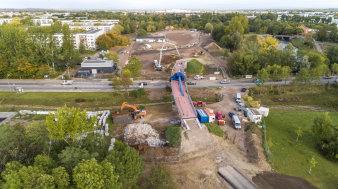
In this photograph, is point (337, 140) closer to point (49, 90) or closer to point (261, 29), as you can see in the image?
point (49, 90)

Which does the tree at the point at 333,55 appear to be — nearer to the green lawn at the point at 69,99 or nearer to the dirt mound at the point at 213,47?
the dirt mound at the point at 213,47

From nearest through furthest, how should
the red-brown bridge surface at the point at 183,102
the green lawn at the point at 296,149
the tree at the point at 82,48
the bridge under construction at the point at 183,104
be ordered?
the green lawn at the point at 296,149
the bridge under construction at the point at 183,104
the red-brown bridge surface at the point at 183,102
the tree at the point at 82,48

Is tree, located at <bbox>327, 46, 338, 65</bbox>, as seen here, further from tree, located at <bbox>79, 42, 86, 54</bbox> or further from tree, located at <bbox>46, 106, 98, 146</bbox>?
tree, located at <bbox>79, 42, 86, 54</bbox>

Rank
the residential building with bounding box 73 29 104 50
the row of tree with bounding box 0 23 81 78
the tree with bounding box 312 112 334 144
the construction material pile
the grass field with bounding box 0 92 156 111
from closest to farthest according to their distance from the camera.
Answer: the tree with bounding box 312 112 334 144 → the construction material pile → the grass field with bounding box 0 92 156 111 → the row of tree with bounding box 0 23 81 78 → the residential building with bounding box 73 29 104 50

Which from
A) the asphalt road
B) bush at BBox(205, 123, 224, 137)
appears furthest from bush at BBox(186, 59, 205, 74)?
bush at BBox(205, 123, 224, 137)

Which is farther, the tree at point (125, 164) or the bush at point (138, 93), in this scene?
the bush at point (138, 93)

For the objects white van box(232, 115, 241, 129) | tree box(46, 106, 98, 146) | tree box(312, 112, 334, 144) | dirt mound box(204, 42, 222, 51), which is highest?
dirt mound box(204, 42, 222, 51)

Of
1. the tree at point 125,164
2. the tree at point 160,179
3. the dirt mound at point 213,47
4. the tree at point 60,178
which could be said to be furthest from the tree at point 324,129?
the dirt mound at point 213,47

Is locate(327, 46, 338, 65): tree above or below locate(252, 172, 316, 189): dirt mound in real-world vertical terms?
above
